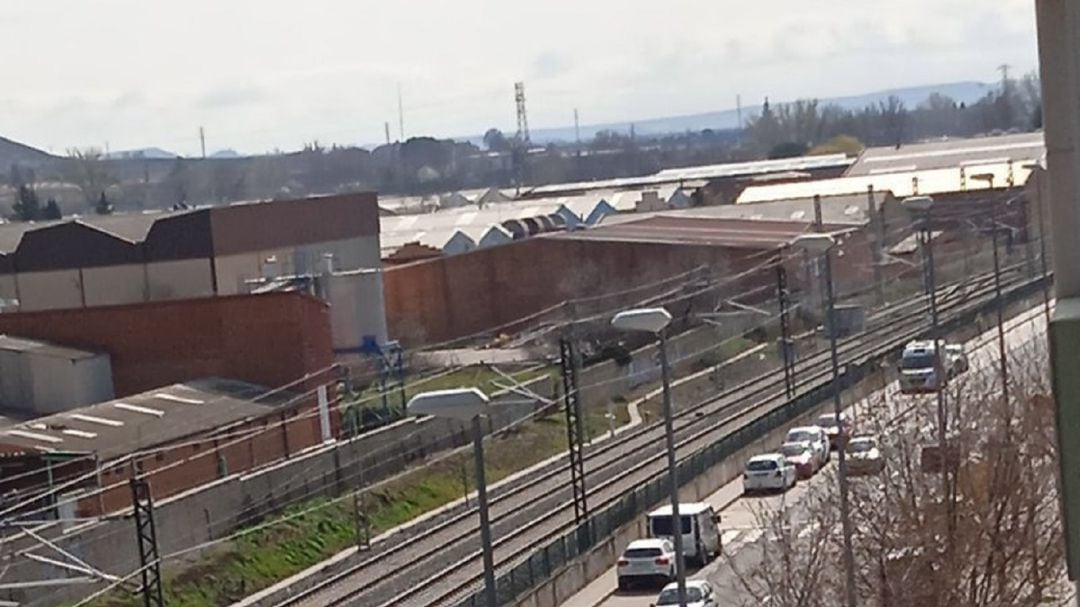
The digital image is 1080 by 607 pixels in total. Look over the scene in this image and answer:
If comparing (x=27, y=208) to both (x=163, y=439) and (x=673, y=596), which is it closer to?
(x=163, y=439)

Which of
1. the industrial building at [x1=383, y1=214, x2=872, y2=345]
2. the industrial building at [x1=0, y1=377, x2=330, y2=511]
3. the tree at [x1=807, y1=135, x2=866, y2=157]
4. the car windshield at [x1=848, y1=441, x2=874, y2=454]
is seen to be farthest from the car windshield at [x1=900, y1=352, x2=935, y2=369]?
the tree at [x1=807, y1=135, x2=866, y2=157]

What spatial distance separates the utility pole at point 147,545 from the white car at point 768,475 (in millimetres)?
3534

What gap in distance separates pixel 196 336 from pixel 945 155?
66.6ft

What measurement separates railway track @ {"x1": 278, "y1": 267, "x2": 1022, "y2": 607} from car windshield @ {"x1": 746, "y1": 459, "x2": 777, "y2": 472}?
2.15 ft

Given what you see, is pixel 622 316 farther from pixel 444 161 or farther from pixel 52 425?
pixel 444 161

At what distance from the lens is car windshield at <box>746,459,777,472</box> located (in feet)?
33.8

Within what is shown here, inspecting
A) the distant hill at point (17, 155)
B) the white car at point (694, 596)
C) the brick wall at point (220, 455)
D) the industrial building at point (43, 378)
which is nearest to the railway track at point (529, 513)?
the white car at point (694, 596)

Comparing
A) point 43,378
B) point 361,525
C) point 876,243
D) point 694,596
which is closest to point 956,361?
point 361,525

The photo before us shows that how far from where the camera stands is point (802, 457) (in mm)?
10719

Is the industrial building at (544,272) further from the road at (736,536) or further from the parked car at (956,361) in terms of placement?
the road at (736,536)

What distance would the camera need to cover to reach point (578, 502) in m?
9.49

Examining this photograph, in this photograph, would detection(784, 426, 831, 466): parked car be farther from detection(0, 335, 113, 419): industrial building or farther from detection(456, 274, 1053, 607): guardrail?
detection(0, 335, 113, 419): industrial building

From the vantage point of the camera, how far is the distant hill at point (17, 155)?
79312mm

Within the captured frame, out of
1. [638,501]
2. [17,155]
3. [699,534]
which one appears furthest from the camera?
[17,155]
